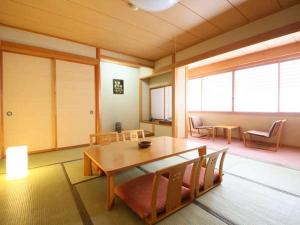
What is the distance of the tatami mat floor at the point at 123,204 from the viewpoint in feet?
4.97

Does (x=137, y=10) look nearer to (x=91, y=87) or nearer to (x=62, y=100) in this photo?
(x=91, y=87)

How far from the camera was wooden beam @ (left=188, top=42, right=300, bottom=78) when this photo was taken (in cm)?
383

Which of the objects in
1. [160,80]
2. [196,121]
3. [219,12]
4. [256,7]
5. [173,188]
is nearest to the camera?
[173,188]

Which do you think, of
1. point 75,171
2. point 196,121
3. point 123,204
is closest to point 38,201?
point 75,171

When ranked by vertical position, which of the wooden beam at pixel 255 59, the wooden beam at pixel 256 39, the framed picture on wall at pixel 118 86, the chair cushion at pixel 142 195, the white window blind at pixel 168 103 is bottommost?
the chair cushion at pixel 142 195

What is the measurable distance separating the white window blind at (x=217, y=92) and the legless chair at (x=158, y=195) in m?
4.44

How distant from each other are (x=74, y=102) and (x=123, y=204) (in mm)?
2960

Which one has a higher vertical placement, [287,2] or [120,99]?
[287,2]

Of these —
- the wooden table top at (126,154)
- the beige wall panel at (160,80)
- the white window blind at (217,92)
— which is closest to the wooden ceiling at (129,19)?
the beige wall panel at (160,80)

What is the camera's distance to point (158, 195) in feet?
5.29

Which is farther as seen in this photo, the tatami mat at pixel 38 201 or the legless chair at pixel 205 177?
the legless chair at pixel 205 177

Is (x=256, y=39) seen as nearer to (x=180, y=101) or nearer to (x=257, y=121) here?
(x=180, y=101)

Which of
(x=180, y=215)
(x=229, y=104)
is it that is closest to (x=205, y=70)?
(x=229, y=104)

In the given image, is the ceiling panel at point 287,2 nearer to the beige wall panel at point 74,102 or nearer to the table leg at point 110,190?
the table leg at point 110,190
